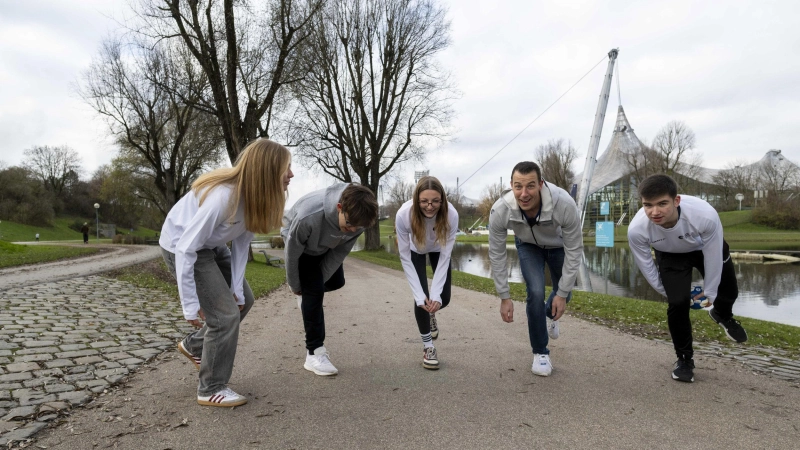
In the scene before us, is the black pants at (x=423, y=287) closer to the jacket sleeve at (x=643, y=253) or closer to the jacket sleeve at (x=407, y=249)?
the jacket sleeve at (x=407, y=249)

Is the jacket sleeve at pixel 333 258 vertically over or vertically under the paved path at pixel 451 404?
over

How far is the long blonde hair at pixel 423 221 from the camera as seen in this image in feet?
13.9

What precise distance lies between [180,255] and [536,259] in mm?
3075

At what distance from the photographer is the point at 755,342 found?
573 centimetres

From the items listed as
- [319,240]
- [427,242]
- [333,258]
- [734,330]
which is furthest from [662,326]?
[319,240]

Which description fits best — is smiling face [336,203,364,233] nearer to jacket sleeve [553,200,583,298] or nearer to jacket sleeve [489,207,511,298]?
jacket sleeve [489,207,511,298]

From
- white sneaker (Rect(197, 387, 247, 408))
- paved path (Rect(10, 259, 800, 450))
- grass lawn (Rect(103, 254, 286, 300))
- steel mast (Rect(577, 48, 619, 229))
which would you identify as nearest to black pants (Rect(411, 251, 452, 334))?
paved path (Rect(10, 259, 800, 450))

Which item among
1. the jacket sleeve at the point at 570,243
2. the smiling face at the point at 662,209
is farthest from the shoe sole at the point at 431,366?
the smiling face at the point at 662,209

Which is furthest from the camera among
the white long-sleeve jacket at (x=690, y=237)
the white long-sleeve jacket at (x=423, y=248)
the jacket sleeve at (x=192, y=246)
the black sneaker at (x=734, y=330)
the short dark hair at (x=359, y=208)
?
the black sneaker at (x=734, y=330)

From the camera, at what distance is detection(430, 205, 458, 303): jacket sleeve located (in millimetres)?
4422

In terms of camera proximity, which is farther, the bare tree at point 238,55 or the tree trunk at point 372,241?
the tree trunk at point 372,241

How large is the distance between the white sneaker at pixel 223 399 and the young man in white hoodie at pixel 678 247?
3.41 m

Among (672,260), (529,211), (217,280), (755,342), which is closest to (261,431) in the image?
(217,280)

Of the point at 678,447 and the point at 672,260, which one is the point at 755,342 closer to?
the point at 672,260
